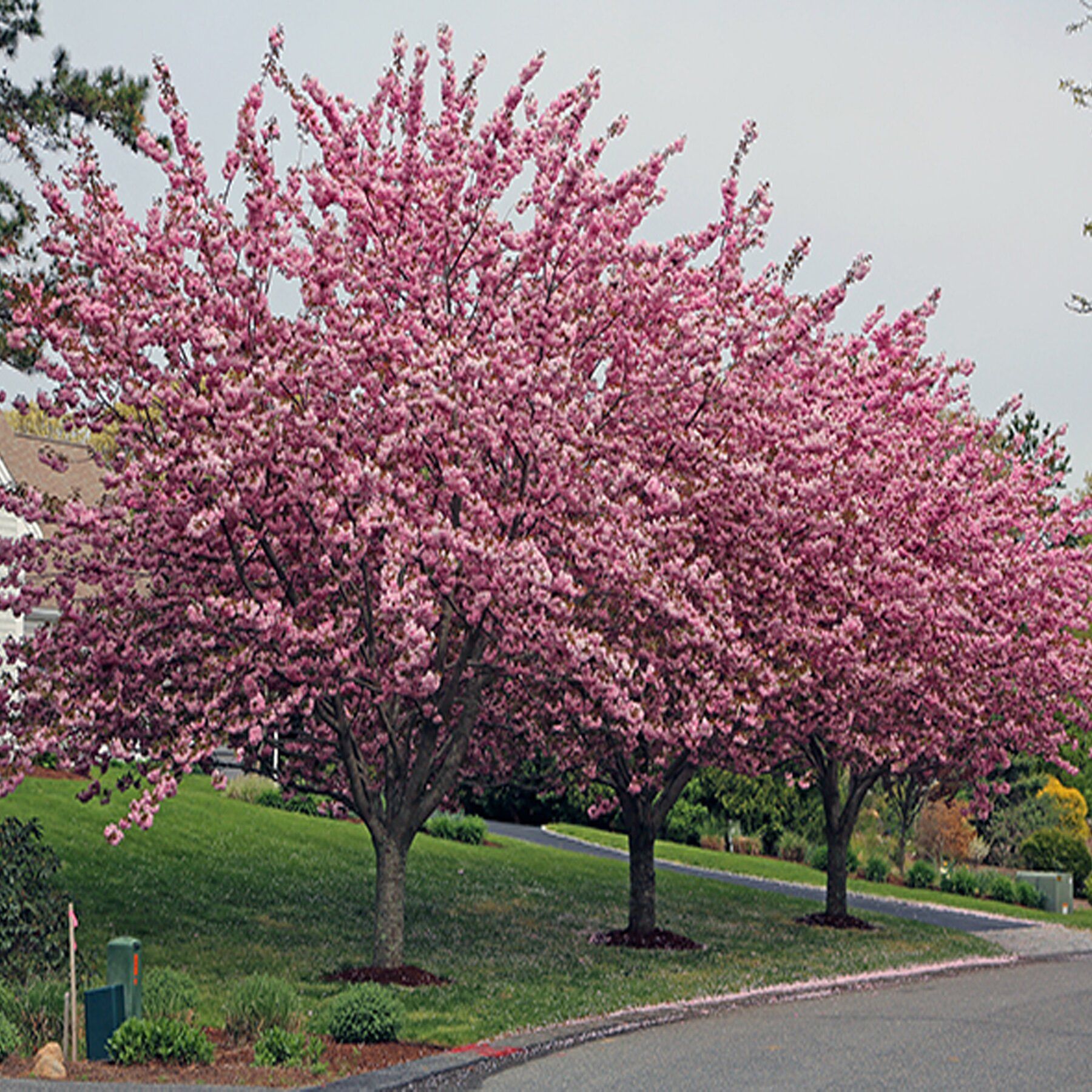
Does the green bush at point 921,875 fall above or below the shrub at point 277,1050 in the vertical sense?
above

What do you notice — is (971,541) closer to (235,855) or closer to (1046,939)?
(1046,939)

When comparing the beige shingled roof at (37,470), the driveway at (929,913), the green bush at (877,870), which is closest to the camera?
the driveway at (929,913)

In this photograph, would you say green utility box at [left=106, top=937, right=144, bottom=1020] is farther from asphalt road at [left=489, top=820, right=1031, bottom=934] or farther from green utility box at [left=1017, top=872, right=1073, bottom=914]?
green utility box at [left=1017, top=872, right=1073, bottom=914]

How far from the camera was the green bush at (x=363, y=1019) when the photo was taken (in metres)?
12.3

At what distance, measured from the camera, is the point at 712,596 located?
16406mm

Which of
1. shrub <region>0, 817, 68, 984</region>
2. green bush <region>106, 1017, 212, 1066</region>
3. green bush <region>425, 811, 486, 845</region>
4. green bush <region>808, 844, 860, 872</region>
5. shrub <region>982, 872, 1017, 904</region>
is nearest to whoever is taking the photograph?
green bush <region>106, 1017, 212, 1066</region>

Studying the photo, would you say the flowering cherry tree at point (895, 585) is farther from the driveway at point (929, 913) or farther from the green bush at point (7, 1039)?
the green bush at point (7, 1039)

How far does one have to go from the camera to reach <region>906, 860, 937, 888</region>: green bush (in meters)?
36.8

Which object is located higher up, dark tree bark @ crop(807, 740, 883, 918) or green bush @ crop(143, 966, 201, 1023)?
dark tree bark @ crop(807, 740, 883, 918)

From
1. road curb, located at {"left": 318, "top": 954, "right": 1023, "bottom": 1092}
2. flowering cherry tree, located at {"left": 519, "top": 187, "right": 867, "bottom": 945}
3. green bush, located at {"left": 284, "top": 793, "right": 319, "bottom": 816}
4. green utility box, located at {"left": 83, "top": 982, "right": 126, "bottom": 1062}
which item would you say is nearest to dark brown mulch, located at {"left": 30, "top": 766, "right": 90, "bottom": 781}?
green bush, located at {"left": 284, "top": 793, "right": 319, "bottom": 816}

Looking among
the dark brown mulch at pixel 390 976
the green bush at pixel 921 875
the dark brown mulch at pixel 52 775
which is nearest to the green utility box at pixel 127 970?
the dark brown mulch at pixel 390 976

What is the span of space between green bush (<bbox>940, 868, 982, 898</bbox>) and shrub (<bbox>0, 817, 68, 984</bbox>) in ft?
87.8

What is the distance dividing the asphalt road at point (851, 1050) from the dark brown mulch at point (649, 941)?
12.8ft

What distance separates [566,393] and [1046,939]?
1708 cm
